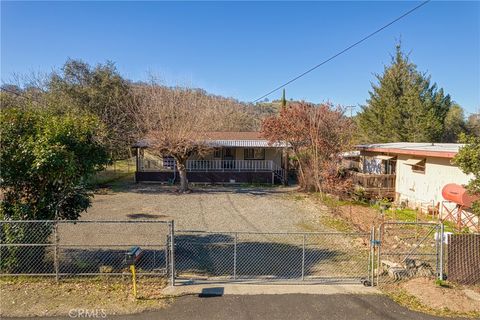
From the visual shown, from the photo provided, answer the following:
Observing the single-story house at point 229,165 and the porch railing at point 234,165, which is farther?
the porch railing at point 234,165

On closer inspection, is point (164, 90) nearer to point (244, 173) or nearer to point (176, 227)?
point (244, 173)

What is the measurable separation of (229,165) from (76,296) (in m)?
17.9

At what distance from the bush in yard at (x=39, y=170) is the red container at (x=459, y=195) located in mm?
12295

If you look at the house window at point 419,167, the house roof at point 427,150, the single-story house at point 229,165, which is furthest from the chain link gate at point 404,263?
the single-story house at point 229,165

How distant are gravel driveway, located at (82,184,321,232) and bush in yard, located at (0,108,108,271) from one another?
5052mm

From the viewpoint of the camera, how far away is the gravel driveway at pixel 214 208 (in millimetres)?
12781

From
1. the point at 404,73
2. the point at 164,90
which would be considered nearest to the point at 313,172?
the point at 164,90

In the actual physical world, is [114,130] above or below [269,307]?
above

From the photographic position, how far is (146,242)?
10.1 metres

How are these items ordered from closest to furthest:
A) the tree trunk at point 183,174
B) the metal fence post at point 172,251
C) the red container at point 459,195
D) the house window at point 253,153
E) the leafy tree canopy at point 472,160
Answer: the metal fence post at point 172,251 → the leafy tree canopy at point 472,160 → the red container at point 459,195 → the tree trunk at point 183,174 → the house window at point 253,153

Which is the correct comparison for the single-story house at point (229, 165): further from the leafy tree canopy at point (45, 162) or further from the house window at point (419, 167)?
the leafy tree canopy at point (45, 162)

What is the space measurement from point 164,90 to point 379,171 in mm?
15331

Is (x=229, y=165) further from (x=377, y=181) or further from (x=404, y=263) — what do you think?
(x=404, y=263)

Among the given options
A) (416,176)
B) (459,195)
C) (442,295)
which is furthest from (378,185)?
(442,295)
